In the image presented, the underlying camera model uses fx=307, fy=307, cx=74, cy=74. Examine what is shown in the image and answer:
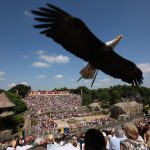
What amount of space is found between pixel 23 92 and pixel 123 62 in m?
101

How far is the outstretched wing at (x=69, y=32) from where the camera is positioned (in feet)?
19.6

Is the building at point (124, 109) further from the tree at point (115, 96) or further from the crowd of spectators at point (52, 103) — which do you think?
the tree at point (115, 96)

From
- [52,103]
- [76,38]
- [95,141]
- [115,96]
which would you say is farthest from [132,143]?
[115,96]

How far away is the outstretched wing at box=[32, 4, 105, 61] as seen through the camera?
19.6 feet

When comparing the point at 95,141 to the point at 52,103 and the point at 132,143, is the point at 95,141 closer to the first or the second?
the point at 132,143

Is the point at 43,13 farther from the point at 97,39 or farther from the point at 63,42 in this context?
the point at 97,39


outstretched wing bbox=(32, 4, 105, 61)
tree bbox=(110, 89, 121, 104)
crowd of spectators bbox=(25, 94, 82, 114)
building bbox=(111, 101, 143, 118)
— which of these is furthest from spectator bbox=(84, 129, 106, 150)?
tree bbox=(110, 89, 121, 104)

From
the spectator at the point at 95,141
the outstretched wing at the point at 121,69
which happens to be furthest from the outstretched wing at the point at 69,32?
the spectator at the point at 95,141

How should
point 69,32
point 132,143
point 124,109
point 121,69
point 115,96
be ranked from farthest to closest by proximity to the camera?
point 115,96 < point 124,109 < point 121,69 < point 69,32 < point 132,143

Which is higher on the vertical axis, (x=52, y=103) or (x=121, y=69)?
(x=52, y=103)

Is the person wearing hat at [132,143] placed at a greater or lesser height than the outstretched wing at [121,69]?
lesser

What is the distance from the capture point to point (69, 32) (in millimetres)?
6332

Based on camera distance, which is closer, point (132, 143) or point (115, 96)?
point (132, 143)

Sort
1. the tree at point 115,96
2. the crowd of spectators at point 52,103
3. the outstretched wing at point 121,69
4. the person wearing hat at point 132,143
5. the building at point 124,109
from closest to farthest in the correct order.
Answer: the person wearing hat at point 132,143
the outstretched wing at point 121,69
the building at point 124,109
the crowd of spectators at point 52,103
the tree at point 115,96
